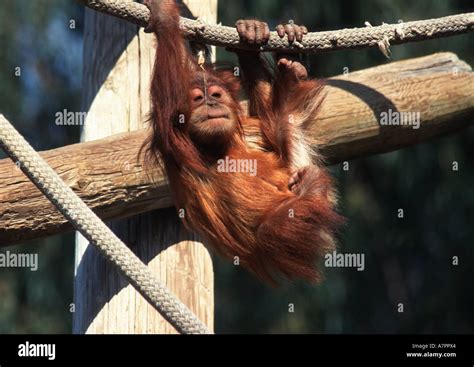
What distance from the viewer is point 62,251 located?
11.8 m

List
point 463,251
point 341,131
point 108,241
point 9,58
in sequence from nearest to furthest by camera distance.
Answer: point 108,241 → point 341,131 → point 463,251 → point 9,58

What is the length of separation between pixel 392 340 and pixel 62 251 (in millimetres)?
7409

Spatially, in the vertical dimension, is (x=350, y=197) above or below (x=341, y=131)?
above

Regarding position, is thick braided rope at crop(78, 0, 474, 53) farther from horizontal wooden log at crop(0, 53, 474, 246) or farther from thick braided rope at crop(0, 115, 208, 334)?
thick braided rope at crop(0, 115, 208, 334)

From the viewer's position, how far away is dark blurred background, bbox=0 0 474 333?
1118 cm

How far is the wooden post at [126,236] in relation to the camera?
4.84 m

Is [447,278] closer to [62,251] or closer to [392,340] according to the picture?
[62,251]

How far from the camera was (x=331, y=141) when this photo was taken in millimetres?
5230

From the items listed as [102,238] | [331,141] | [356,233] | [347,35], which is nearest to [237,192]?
[331,141]

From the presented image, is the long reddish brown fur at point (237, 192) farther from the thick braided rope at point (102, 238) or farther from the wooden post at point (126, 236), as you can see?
the thick braided rope at point (102, 238)

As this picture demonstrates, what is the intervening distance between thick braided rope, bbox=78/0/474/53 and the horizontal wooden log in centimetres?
55

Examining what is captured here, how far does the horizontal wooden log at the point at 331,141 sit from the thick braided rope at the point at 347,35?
1.81 ft

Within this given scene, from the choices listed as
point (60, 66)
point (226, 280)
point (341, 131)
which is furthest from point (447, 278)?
point (341, 131)

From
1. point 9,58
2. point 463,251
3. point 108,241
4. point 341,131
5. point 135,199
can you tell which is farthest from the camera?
point 9,58
